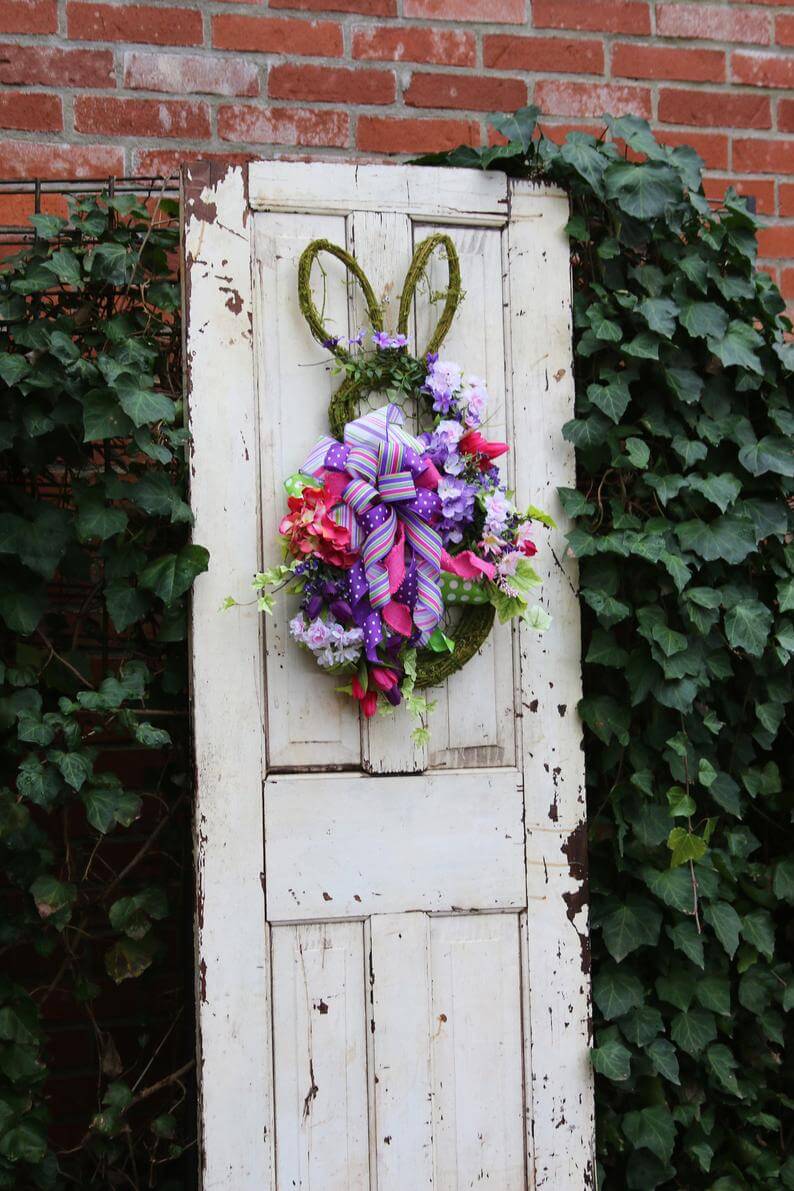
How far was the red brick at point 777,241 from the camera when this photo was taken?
2.54m

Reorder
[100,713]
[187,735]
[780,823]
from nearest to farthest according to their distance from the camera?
[100,713], [187,735], [780,823]

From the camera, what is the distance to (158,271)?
2.04 m

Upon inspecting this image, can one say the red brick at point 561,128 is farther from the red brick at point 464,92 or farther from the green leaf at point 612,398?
the green leaf at point 612,398

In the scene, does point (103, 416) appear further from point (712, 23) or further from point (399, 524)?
point (712, 23)

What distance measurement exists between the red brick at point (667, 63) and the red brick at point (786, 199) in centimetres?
27

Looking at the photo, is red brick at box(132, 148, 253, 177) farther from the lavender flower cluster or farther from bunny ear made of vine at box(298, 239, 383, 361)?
the lavender flower cluster

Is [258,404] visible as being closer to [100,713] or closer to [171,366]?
[171,366]

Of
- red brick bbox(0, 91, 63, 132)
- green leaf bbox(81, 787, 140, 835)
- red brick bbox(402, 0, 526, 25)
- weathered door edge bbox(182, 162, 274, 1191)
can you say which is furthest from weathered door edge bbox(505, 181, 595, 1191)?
red brick bbox(0, 91, 63, 132)

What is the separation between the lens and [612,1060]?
2.04m

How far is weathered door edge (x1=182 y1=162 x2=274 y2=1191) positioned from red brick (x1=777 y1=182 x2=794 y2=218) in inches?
49.8

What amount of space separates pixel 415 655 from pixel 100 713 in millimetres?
533

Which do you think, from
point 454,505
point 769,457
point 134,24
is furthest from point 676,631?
point 134,24

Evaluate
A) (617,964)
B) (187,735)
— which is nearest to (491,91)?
(187,735)

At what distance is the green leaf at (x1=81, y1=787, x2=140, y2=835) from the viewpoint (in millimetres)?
1895
